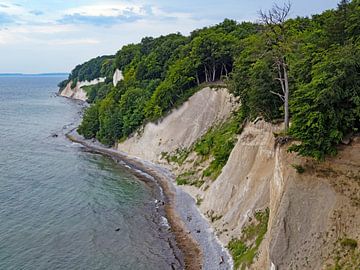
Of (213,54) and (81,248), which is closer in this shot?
(81,248)

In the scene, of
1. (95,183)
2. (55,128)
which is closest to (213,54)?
(95,183)

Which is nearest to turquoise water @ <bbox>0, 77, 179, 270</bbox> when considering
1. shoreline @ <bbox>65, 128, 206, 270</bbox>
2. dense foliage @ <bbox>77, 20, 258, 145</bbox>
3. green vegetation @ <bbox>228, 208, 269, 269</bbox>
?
shoreline @ <bbox>65, 128, 206, 270</bbox>

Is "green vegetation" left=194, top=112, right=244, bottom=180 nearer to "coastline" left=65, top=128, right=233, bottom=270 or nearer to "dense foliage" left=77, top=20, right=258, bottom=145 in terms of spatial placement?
"coastline" left=65, top=128, right=233, bottom=270

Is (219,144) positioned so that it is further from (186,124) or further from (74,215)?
(74,215)

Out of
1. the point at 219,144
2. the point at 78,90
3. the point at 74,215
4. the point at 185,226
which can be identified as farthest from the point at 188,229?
the point at 78,90

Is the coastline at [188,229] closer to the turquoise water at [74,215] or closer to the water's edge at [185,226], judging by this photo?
the water's edge at [185,226]

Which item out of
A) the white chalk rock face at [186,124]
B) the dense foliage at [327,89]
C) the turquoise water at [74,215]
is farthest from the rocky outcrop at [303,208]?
the white chalk rock face at [186,124]

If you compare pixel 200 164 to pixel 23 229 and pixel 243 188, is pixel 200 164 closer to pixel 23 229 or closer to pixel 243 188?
pixel 243 188
